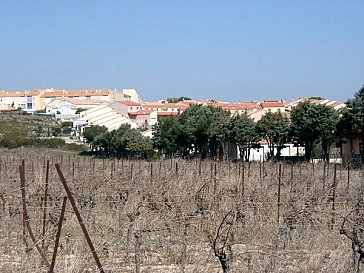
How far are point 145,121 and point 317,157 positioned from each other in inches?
1126

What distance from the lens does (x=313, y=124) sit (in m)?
25.2

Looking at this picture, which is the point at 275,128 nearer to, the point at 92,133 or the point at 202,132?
the point at 202,132

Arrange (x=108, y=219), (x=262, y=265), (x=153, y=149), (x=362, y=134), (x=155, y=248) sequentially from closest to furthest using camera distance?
(x=262, y=265) → (x=155, y=248) → (x=108, y=219) → (x=362, y=134) → (x=153, y=149)

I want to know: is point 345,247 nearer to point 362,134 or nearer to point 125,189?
point 125,189

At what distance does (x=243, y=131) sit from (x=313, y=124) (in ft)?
11.3

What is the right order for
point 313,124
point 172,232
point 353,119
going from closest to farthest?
point 172,232 < point 353,119 < point 313,124

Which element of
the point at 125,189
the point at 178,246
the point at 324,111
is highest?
the point at 324,111

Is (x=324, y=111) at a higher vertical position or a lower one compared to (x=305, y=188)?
higher

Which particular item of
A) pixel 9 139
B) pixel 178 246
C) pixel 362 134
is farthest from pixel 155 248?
pixel 9 139

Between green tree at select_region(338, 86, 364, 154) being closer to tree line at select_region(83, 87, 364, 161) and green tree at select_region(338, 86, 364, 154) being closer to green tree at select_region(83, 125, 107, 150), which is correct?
tree line at select_region(83, 87, 364, 161)

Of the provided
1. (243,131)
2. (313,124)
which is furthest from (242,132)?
(313,124)

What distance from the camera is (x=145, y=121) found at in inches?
2181

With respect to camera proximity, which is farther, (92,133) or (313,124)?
(92,133)

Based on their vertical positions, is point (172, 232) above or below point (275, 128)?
below
